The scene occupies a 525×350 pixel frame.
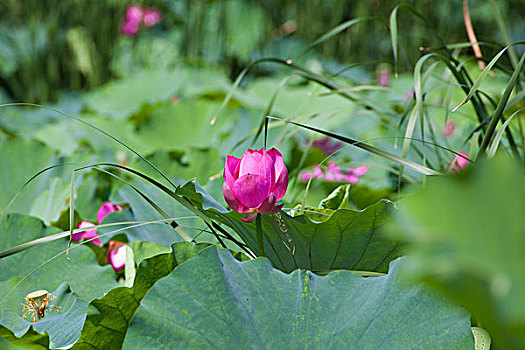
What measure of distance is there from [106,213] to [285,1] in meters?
2.55

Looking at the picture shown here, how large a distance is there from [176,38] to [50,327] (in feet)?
9.28

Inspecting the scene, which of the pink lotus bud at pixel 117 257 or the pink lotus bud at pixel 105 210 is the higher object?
the pink lotus bud at pixel 105 210

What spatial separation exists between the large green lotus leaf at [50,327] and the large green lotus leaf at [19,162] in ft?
1.44

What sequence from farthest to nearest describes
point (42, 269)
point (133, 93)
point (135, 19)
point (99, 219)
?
1. point (135, 19)
2. point (133, 93)
3. point (99, 219)
4. point (42, 269)

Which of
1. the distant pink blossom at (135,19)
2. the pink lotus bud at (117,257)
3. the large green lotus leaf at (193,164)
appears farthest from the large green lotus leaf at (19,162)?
the distant pink blossom at (135,19)

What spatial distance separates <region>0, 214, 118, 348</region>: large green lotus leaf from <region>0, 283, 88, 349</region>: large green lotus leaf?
0.19 feet

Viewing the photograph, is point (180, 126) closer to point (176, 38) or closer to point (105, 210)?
point (105, 210)

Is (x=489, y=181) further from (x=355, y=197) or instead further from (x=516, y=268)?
(x=355, y=197)

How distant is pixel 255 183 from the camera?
17.7 inches

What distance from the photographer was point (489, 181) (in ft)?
0.48

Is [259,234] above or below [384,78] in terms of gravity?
above

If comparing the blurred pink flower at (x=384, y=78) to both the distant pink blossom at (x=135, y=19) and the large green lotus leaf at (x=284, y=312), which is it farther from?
the large green lotus leaf at (x=284, y=312)

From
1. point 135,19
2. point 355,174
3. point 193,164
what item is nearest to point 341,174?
point 355,174

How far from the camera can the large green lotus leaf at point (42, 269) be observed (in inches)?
21.8
